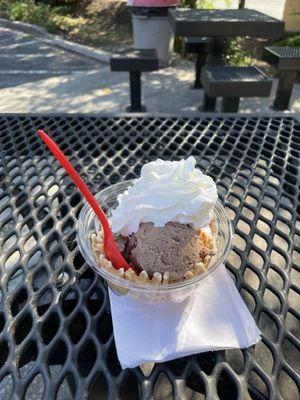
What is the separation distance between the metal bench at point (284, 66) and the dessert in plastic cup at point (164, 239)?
3.64 meters

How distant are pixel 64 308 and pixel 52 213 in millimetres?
380

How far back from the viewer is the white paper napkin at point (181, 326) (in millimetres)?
818

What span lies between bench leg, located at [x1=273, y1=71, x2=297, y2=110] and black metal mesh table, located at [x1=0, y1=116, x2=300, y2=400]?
9.31 feet

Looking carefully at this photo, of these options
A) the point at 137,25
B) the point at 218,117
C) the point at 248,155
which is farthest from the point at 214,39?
the point at 248,155

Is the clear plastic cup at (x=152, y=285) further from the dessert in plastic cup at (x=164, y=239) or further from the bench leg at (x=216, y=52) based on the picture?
the bench leg at (x=216, y=52)

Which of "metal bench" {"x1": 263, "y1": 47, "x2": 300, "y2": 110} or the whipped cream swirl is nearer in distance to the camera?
the whipped cream swirl

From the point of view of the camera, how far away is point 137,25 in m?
6.62

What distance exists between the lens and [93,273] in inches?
42.2

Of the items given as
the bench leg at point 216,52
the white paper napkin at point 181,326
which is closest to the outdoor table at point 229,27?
the bench leg at point 216,52

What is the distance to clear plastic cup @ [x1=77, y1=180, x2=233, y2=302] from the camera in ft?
2.78

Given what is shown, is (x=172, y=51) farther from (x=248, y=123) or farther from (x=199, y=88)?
(x=248, y=123)

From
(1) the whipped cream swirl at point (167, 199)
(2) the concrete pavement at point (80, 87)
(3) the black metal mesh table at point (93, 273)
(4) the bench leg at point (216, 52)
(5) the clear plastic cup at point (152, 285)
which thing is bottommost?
(2) the concrete pavement at point (80, 87)

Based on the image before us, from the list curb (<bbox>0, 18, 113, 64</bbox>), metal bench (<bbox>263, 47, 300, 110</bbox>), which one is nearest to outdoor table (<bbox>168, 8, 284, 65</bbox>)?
metal bench (<bbox>263, 47, 300, 110</bbox>)

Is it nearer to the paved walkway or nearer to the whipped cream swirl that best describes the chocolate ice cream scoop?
the whipped cream swirl
